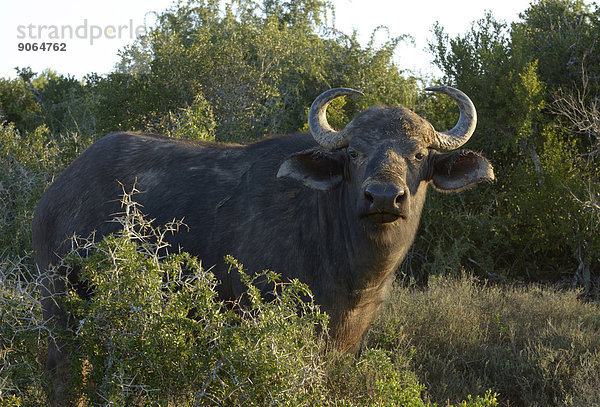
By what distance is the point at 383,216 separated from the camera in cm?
401

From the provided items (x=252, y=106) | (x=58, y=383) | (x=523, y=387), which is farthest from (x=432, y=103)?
(x=58, y=383)

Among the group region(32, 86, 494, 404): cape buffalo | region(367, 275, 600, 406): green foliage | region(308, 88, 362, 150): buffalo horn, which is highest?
region(308, 88, 362, 150): buffalo horn

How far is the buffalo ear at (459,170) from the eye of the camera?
4.63 meters

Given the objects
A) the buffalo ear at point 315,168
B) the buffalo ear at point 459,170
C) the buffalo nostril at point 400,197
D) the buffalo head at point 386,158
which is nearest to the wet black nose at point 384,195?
the buffalo nostril at point 400,197

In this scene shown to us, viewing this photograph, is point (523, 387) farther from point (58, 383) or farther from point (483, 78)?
point (483, 78)

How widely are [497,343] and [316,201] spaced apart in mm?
2661

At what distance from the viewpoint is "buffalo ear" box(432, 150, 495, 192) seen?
15.2ft

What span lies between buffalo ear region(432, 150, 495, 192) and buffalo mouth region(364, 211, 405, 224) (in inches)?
32.1

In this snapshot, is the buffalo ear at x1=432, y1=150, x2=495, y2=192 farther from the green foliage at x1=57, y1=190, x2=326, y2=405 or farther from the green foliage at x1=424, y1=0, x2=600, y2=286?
the green foliage at x1=424, y1=0, x2=600, y2=286

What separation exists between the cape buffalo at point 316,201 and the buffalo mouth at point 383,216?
0.5 inches

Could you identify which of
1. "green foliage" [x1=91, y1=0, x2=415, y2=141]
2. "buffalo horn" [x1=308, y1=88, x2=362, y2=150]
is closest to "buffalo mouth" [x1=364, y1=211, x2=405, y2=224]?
"buffalo horn" [x1=308, y1=88, x2=362, y2=150]

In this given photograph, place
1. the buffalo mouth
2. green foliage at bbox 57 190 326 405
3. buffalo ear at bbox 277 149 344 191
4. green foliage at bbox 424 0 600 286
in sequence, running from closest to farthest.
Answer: green foliage at bbox 57 190 326 405, the buffalo mouth, buffalo ear at bbox 277 149 344 191, green foliage at bbox 424 0 600 286

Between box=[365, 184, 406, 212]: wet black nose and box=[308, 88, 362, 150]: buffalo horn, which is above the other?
box=[308, 88, 362, 150]: buffalo horn

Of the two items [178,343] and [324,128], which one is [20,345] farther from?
[324,128]
